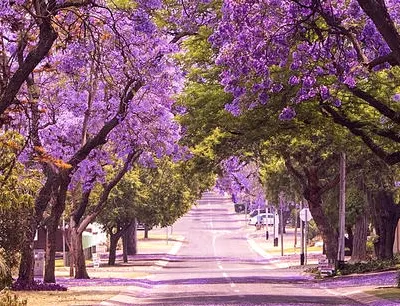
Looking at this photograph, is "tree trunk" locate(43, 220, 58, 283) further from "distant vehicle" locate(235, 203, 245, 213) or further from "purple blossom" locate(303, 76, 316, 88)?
"distant vehicle" locate(235, 203, 245, 213)

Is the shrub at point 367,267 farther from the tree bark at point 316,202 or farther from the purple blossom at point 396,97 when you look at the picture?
the purple blossom at point 396,97

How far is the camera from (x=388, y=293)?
2545cm

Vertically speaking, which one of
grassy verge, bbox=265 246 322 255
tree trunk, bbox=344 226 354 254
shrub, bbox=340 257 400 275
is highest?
tree trunk, bbox=344 226 354 254

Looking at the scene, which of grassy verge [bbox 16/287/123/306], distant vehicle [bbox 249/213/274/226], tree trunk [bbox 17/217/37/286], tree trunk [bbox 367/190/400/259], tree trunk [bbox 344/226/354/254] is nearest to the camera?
grassy verge [bbox 16/287/123/306]

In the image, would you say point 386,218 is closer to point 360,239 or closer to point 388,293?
point 360,239

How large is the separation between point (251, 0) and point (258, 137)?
11593 millimetres

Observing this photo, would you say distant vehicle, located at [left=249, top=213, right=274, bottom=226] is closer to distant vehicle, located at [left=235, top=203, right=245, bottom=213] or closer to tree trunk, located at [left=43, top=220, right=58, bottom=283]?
distant vehicle, located at [left=235, top=203, right=245, bottom=213]

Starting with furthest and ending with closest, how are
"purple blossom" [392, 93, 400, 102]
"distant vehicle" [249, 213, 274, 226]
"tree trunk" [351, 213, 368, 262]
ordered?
"distant vehicle" [249, 213, 274, 226]
"tree trunk" [351, 213, 368, 262]
"purple blossom" [392, 93, 400, 102]

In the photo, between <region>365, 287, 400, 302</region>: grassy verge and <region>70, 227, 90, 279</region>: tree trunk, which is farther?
<region>70, 227, 90, 279</region>: tree trunk

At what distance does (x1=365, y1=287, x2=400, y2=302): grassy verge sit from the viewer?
23.9 meters

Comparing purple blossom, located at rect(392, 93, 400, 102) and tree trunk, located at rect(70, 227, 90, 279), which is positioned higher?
purple blossom, located at rect(392, 93, 400, 102)

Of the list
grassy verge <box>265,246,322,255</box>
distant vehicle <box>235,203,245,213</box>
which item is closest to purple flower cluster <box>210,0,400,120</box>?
grassy verge <box>265,246,322,255</box>

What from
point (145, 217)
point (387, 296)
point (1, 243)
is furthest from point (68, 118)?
point (145, 217)

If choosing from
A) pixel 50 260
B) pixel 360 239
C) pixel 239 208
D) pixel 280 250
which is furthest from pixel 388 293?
pixel 239 208
